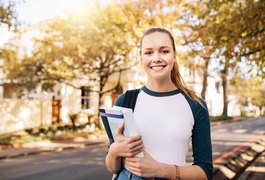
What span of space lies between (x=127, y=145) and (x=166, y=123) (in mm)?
290

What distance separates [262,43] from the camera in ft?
23.4

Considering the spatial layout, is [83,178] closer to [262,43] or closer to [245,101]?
[262,43]

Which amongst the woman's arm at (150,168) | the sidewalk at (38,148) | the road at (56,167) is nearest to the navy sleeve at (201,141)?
the woman's arm at (150,168)

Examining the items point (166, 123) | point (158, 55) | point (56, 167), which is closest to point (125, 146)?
point (166, 123)

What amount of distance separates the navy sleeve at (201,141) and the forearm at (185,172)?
0.12 ft

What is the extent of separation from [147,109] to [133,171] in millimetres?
375

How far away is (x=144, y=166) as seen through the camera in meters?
1.80

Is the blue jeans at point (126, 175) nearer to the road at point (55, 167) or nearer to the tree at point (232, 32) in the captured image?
the tree at point (232, 32)

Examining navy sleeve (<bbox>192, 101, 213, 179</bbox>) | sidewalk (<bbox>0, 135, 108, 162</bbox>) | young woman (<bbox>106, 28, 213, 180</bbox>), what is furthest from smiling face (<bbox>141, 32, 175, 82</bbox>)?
sidewalk (<bbox>0, 135, 108, 162</bbox>)

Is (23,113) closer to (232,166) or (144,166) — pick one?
(232,166)

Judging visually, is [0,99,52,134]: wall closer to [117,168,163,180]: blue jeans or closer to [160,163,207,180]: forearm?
[117,168,163,180]: blue jeans

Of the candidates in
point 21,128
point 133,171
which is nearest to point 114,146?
point 133,171

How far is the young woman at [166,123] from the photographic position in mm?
1933

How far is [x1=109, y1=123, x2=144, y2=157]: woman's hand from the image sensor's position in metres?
1.78
